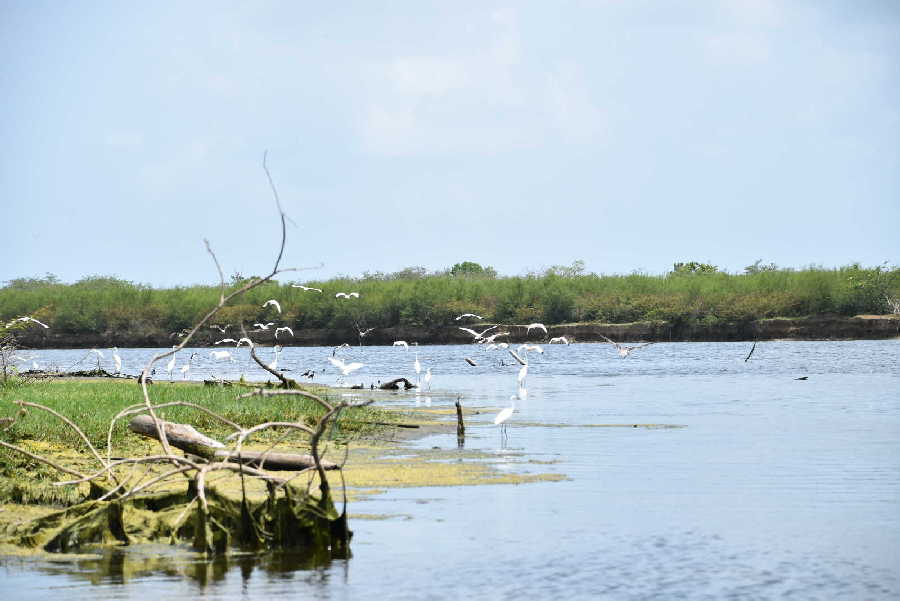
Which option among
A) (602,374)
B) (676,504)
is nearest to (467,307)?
(602,374)

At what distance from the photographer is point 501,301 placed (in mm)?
72062

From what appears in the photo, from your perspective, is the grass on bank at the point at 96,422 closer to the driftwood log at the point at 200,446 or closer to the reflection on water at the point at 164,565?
the driftwood log at the point at 200,446

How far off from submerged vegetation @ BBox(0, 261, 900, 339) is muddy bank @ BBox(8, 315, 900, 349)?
16.1 inches

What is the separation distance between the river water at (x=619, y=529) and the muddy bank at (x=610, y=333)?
3906 cm

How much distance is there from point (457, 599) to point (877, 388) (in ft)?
78.0

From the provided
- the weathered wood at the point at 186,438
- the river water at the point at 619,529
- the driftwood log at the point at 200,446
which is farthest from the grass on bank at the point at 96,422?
the river water at the point at 619,529

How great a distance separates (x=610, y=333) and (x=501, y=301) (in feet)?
28.6

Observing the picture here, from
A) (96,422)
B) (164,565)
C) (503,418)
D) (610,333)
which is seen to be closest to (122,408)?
(96,422)

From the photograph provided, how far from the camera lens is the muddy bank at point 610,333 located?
208ft

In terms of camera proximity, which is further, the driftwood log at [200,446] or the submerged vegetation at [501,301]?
the submerged vegetation at [501,301]

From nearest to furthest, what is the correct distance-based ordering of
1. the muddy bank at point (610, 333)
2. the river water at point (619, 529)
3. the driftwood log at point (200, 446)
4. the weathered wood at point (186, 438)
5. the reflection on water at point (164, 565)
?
the river water at point (619, 529)
the reflection on water at point (164, 565)
the driftwood log at point (200, 446)
the weathered wood at point (186, 438)
the muddy bank at point (610, 333)

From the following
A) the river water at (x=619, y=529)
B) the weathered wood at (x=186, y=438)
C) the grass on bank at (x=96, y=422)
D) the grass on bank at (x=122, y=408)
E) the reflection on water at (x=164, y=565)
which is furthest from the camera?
the grass on bank at (x=122, y=408)

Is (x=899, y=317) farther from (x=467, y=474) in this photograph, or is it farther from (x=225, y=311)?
(x=467, y=474)

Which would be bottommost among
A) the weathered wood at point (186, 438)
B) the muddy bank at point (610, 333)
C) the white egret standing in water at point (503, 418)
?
the white egret standing in water at point (503, 418)
